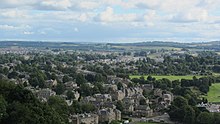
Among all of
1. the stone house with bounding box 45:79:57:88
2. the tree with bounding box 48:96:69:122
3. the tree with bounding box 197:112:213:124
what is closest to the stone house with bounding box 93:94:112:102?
the tree with bounding box 48:96:69:122

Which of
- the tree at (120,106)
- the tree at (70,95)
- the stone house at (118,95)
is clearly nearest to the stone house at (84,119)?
the tree at (120,106)

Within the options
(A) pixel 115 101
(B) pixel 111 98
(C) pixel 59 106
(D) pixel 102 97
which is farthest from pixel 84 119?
(B) pixel 111 98

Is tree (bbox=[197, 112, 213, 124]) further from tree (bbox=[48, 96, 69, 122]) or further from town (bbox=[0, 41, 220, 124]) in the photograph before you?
tree (bbox=[48, 96, 69, 122])

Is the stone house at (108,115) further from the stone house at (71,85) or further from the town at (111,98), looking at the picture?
the stone house at (71,85)

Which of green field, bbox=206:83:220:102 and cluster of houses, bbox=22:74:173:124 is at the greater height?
cluster of houses, bbox=22:74:173:124

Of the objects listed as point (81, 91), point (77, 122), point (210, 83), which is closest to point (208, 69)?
point (210, 83)

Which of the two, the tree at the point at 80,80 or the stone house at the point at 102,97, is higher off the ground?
the tree at the point at 80,80

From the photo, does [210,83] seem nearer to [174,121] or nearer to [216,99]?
[216,99]

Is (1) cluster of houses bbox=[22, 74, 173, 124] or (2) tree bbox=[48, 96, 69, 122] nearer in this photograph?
(2) tree bbox=[48, 96, 69, 122]
